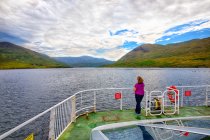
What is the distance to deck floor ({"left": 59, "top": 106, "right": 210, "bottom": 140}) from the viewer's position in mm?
9373

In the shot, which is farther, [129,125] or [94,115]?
[94,115]

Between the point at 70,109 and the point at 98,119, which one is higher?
the point at 98,119

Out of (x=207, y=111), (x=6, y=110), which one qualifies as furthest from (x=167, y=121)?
(x=6, y=110)

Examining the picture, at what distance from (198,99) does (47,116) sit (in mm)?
25634

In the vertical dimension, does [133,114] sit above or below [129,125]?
below

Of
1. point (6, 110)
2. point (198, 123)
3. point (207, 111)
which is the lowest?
point (6, 110)

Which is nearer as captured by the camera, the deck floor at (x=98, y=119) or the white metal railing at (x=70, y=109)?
the white metal railing at (x=70, y=109)

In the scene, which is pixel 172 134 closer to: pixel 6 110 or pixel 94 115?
pixel 94 115

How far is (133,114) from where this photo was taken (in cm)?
1294

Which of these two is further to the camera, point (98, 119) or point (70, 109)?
point (70, 109)

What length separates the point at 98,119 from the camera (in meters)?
11.8

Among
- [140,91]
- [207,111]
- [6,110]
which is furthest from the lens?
[6,110]

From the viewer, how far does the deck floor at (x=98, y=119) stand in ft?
30.8

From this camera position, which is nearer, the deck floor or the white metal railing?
the white metal railing
